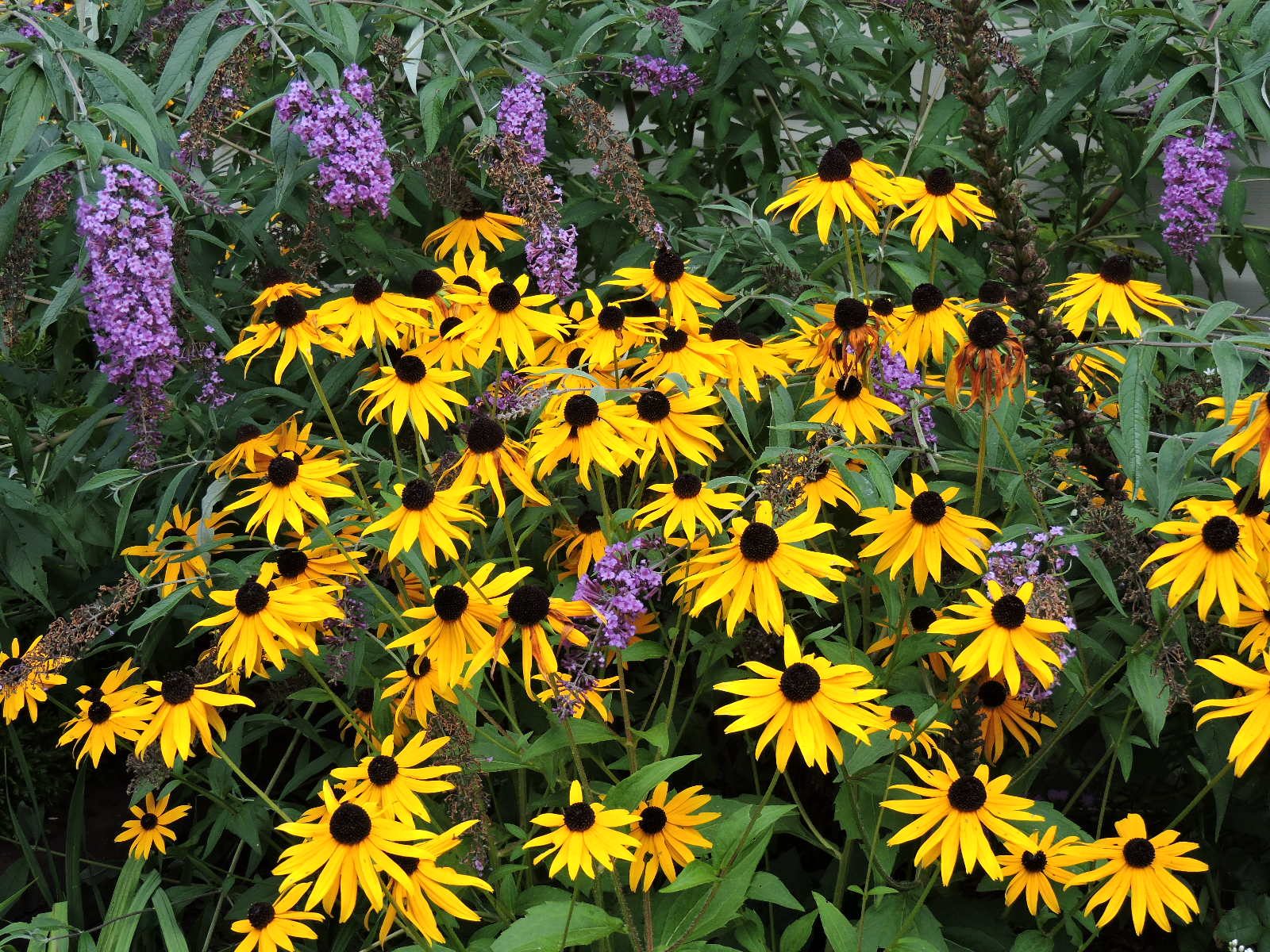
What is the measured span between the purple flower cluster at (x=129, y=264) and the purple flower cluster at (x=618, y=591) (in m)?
0.90

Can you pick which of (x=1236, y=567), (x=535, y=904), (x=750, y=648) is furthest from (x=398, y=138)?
(x=1236, y=567)

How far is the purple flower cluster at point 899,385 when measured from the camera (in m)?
1.96

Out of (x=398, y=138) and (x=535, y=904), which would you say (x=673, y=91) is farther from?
(x=535, y=904)

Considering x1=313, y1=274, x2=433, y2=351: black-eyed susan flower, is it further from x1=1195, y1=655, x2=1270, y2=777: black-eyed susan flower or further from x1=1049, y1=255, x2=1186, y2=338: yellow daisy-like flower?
x1=1195, y1=655, x2=1270, y2=777: black-eyed susan flower

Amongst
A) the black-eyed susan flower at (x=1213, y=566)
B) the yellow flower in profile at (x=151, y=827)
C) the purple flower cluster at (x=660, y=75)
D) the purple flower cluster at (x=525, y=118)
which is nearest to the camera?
the black-eyed susan flower at (x=1213, y=566)

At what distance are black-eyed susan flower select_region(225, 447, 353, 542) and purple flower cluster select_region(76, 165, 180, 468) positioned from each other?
1.11ft

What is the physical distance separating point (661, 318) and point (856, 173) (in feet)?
1.37

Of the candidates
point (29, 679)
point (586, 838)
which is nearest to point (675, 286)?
point (586, 838)

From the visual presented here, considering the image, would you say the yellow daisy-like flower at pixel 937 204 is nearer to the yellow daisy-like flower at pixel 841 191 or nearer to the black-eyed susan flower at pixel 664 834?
the yellow daisy-like flower at pixel 841 191

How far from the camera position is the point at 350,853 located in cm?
153

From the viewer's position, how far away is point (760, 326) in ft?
10.2

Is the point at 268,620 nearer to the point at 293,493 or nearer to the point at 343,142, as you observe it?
the point at 293,493

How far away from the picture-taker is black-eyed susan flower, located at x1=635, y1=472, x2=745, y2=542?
174cm

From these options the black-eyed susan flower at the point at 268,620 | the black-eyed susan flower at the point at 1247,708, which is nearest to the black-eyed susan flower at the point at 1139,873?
the black-eyed susan flower at the point at 1247,708
